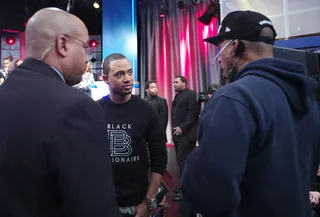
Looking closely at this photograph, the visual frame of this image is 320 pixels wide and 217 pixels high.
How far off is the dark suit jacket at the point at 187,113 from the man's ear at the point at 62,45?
351 centimetres

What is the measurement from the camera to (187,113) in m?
4.62

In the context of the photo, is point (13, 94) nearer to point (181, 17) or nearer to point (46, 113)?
point (46, 113)

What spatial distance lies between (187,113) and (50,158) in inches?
152

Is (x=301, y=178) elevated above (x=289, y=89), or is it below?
below

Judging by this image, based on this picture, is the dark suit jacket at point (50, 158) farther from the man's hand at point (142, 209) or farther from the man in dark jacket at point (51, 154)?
the man's hand at point (142, 209)

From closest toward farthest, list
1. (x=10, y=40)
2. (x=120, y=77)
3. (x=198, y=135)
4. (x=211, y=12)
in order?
Result: (x=198, y=135), (x=120, y=77), (x=211, y=12), (x=10, y=40)

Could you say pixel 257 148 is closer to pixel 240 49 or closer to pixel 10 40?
A: pixel 240 49

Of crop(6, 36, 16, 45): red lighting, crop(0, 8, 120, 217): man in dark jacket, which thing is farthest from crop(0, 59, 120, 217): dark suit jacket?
crop(6, 36, 16, 45): red lighting

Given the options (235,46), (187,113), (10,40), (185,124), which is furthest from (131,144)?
(10,40)

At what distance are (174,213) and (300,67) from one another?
9.06 feet

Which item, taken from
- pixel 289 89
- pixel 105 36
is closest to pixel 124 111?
pixel 289 89

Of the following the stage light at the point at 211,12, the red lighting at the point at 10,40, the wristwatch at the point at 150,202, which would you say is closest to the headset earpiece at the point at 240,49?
the wristwatch at the point at 150,202

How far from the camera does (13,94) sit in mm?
889

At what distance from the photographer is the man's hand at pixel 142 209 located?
1729mm
